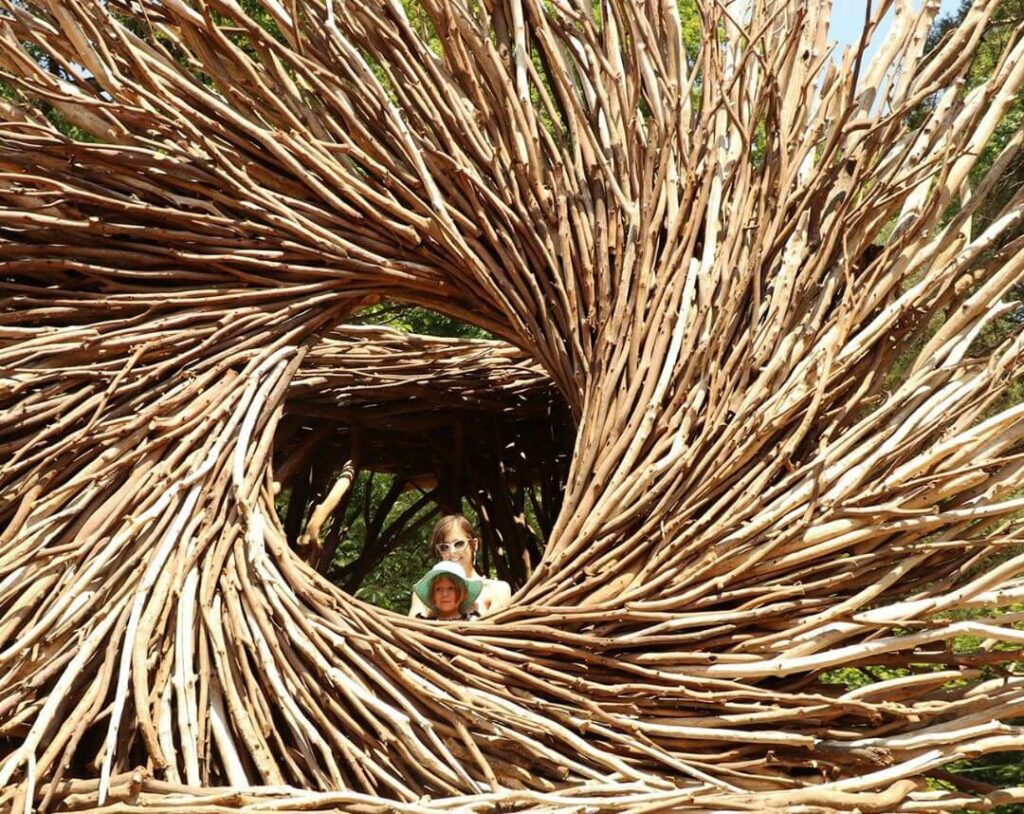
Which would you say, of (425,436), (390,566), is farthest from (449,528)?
(390,566)

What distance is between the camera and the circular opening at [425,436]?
2.48 meters

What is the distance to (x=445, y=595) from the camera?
2.25 m

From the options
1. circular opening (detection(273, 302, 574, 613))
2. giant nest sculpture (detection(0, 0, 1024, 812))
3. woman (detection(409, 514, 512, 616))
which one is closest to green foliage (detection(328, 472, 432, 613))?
circular opening (detection(273, 302, 574, 613))

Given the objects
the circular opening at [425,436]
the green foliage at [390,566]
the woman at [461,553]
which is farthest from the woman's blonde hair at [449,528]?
the green foliage at [390,566]

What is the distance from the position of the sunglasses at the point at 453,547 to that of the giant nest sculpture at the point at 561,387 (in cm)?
38

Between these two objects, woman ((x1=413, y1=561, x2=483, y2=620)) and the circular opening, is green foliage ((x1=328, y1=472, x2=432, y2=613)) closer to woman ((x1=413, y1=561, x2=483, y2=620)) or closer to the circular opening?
the circular opening

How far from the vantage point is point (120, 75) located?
2.01m

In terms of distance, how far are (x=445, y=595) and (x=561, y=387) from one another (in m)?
0.42

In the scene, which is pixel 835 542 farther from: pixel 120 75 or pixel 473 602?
pixel 120 75

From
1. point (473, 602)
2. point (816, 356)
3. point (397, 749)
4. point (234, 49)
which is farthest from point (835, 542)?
point (234, 49)

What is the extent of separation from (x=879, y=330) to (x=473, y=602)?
855 millimetres

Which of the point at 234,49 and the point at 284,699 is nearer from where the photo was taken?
the point at 284,699

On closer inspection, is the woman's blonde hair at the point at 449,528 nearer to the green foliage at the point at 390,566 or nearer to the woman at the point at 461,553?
the woman at the point at 461,553

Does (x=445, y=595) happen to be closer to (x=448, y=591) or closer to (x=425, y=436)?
(x=448, y=591)
